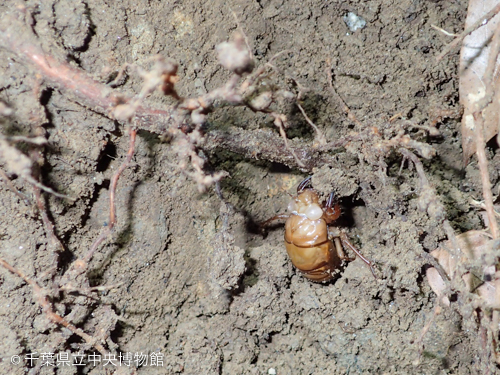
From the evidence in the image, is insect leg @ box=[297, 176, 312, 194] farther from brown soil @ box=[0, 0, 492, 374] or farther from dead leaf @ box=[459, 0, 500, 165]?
dead leaf @ box=[459, 0, 500, 165]

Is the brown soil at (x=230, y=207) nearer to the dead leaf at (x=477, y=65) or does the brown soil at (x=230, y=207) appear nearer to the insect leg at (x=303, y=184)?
the dead leaf at (x=477, y=65)

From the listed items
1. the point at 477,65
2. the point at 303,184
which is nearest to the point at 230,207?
the point at 303,184

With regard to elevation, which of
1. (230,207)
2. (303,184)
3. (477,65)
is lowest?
(230,207)

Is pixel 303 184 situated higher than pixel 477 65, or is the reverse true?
pixel 477 65

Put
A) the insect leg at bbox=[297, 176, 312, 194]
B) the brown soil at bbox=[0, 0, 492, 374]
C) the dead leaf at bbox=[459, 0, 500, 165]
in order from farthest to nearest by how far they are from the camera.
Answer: the insect leg at bbox=[297, 176, 312, 194] < the dead leaf at bbox=[459, 0, 500, 165] < the brown soil at bbox=[0, 0, 492, 374]

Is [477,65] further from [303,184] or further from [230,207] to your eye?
[230,207]

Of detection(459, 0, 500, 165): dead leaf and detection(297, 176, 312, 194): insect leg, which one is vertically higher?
detection(459, 0, 500, 165): dead leaf

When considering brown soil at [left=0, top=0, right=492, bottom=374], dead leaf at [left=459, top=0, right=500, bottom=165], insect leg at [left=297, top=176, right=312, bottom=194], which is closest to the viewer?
brown soil at [left=0, top=0, right=492, bottom=374]

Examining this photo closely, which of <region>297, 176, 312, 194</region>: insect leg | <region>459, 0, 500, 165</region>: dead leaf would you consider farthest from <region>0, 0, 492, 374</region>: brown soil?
<region>297, 176, 312, 194</region>: insect leg

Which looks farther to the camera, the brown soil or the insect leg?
the insect leg

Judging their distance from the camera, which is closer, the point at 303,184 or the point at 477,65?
the point at 477,65
